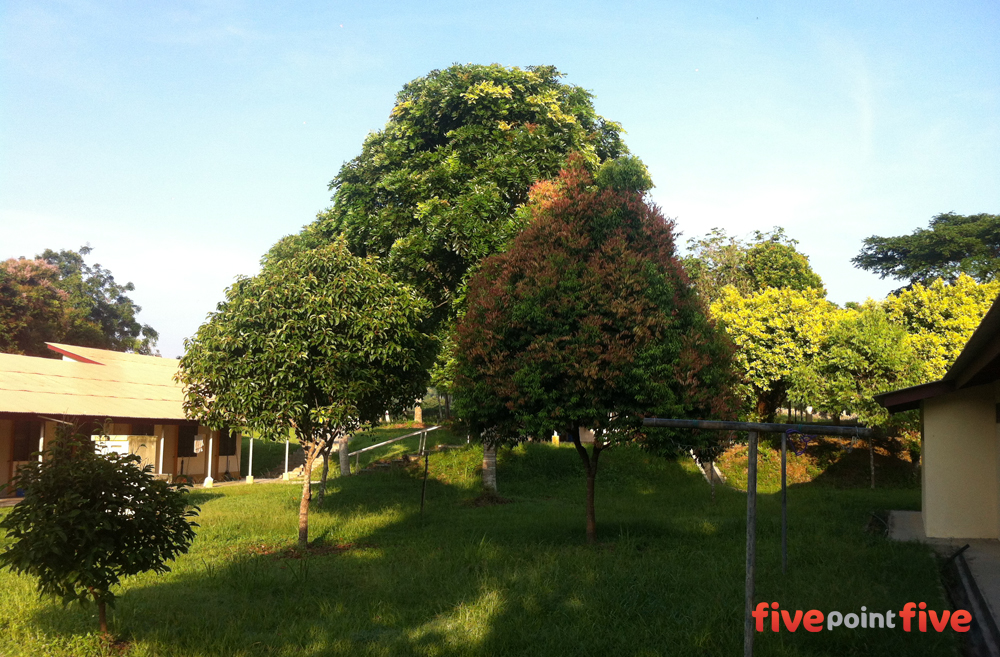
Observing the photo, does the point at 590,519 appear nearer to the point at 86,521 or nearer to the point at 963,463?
the point at 963,463

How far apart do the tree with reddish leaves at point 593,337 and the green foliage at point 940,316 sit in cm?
1665

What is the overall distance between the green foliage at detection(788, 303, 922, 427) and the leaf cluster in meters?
22.4

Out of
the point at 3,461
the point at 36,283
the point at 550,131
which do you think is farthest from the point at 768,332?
the point at 36,283

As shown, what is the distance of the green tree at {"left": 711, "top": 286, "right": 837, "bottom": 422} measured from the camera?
27594 mm

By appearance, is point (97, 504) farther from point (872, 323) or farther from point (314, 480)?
point (872, 323)

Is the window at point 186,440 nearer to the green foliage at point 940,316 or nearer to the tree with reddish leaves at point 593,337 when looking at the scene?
the tree with reddish leaves at point 593,337

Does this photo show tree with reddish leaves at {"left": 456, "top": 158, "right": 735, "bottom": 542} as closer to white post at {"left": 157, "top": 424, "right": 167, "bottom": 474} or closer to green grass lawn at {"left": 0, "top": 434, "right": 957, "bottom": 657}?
green grass lawn at {"left": 0, "top": 434, "right": 957, "bottom": 657}

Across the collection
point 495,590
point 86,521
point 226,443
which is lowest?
point 226,443

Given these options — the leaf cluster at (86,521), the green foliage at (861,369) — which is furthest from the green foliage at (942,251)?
the leaf cluster at (86,521)

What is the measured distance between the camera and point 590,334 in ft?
39.2

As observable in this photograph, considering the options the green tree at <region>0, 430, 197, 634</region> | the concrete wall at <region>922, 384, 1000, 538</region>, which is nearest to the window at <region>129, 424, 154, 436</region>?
the green tree at <region>0, 430, 197, 634</region>

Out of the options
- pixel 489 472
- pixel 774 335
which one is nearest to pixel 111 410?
pixel 489 472

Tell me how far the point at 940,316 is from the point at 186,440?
30140 millimetres

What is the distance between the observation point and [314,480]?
1107 inches
